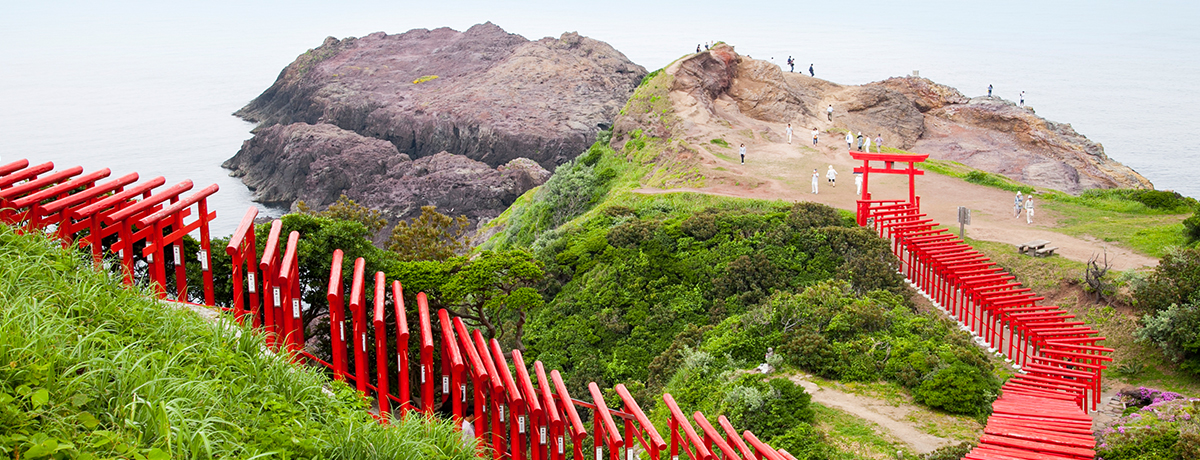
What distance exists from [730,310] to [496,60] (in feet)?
289

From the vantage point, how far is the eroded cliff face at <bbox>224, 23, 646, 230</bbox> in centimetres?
7019

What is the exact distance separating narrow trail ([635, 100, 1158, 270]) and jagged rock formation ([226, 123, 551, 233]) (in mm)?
25399

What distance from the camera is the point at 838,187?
35.3 metres

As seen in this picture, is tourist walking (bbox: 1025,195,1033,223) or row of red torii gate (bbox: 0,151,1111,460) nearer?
row of red torii gate (bbox: 0,151,1111,460)

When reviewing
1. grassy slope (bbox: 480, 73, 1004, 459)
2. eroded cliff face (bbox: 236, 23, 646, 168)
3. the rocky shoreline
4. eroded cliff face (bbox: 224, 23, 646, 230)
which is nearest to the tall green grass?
grassy slope (bbox: 480, 73, 1004, 459)

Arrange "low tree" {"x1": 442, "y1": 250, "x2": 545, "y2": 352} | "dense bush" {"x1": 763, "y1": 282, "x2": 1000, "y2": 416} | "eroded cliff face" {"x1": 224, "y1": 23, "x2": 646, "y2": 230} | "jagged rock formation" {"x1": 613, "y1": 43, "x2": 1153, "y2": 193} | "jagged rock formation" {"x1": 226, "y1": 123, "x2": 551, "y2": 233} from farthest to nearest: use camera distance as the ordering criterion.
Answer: "eroded cliff face" {"x1": 224, "y1": 23, "x2": 646, "y2": 230}, "jagged rock formation" {"x1": 226, "y1": 123, "x2": 551, "y2": 233}, "jagged rock formation" {"x1": 613, "y1": 43, "x2": 1153, "y2": 193}, "low tree" {"x1": 442, "y1": 250, "x2": 545, "y2": 352}, "dense bush" {"x1": 763, "y1": 282, "x2": 1000, "y2": 416}

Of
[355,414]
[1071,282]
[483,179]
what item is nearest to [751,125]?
[1071,282]

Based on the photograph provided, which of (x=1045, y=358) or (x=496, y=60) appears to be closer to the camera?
(x=1045, y=358)

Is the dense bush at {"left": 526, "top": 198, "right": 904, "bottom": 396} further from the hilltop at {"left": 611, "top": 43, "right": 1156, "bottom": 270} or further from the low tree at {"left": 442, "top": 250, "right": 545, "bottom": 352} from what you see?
the hilltop at {"left": 611, "top": 43, "right": 1156, "bottom": 270}

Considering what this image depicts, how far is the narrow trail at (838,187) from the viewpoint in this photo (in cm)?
2864

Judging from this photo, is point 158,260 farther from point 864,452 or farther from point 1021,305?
point 1021,305

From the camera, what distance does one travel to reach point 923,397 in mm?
16328

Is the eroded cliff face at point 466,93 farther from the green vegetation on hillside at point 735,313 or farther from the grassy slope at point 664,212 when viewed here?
the green vegetation on hillside at point 735,313

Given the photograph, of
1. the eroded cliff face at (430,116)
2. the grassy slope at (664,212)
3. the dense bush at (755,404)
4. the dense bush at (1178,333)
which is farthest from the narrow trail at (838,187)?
the eroded cliff face at (430,116)
